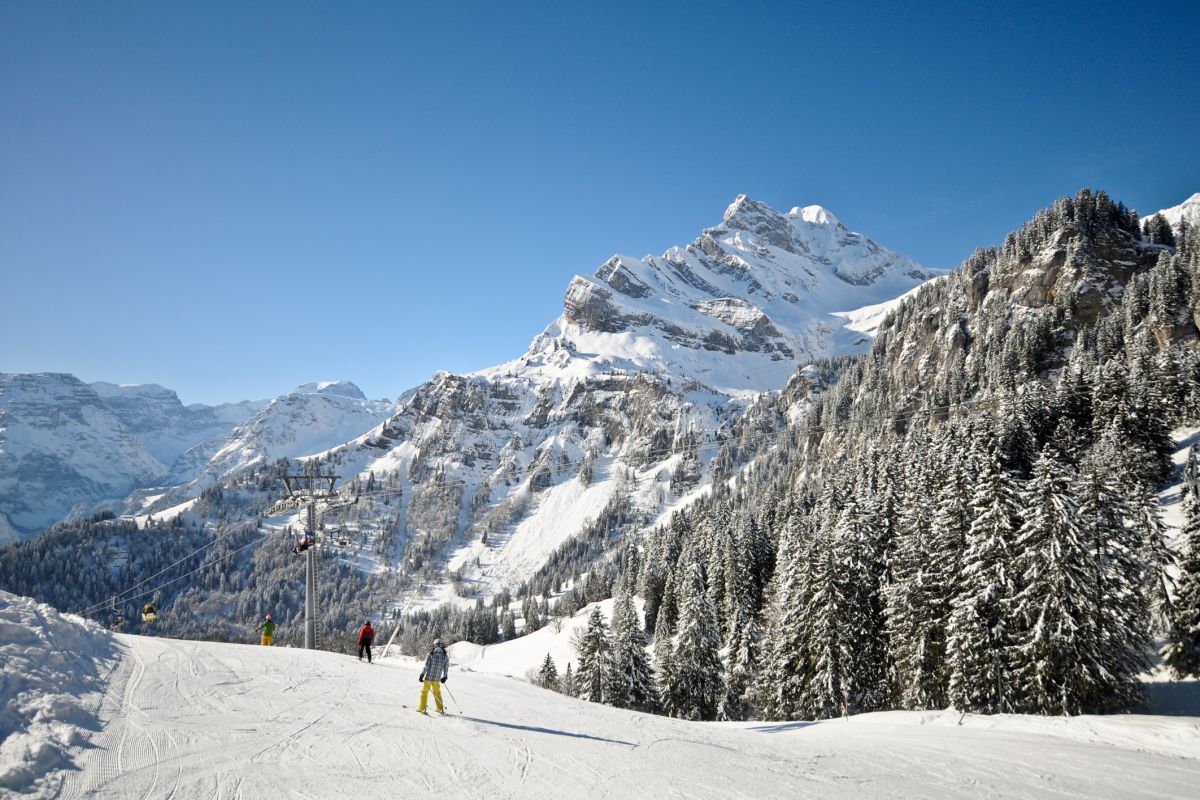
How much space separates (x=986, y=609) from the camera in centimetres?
2459

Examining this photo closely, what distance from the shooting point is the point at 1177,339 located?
63500 millimetres

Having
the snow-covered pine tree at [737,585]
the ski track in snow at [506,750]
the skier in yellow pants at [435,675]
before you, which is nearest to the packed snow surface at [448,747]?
the ski track in snow at [506,750]

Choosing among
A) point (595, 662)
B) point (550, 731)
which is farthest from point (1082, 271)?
point (550, 731)

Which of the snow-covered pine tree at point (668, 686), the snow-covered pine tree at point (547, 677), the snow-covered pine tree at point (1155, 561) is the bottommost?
the snow-covered pine tree at point (547, 677)

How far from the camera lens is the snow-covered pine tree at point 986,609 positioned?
2405cm

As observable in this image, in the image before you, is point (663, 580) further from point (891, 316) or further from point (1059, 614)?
point (891, 316)

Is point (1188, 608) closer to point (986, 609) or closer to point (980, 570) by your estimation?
point (986, 609)

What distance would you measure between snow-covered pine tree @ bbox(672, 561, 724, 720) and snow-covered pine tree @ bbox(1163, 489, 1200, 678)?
2324cm

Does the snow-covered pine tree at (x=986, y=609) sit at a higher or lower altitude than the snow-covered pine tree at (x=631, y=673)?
higher

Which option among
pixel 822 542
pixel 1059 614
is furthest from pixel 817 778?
pixel 822 542

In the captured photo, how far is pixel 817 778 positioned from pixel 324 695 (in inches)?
486

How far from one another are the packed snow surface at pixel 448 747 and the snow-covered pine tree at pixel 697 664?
67.8 ft

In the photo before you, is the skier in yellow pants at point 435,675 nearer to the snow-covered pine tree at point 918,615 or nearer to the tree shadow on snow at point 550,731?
the tree shadow on snow at point 550,731

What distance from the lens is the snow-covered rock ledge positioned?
8125 millimetres
